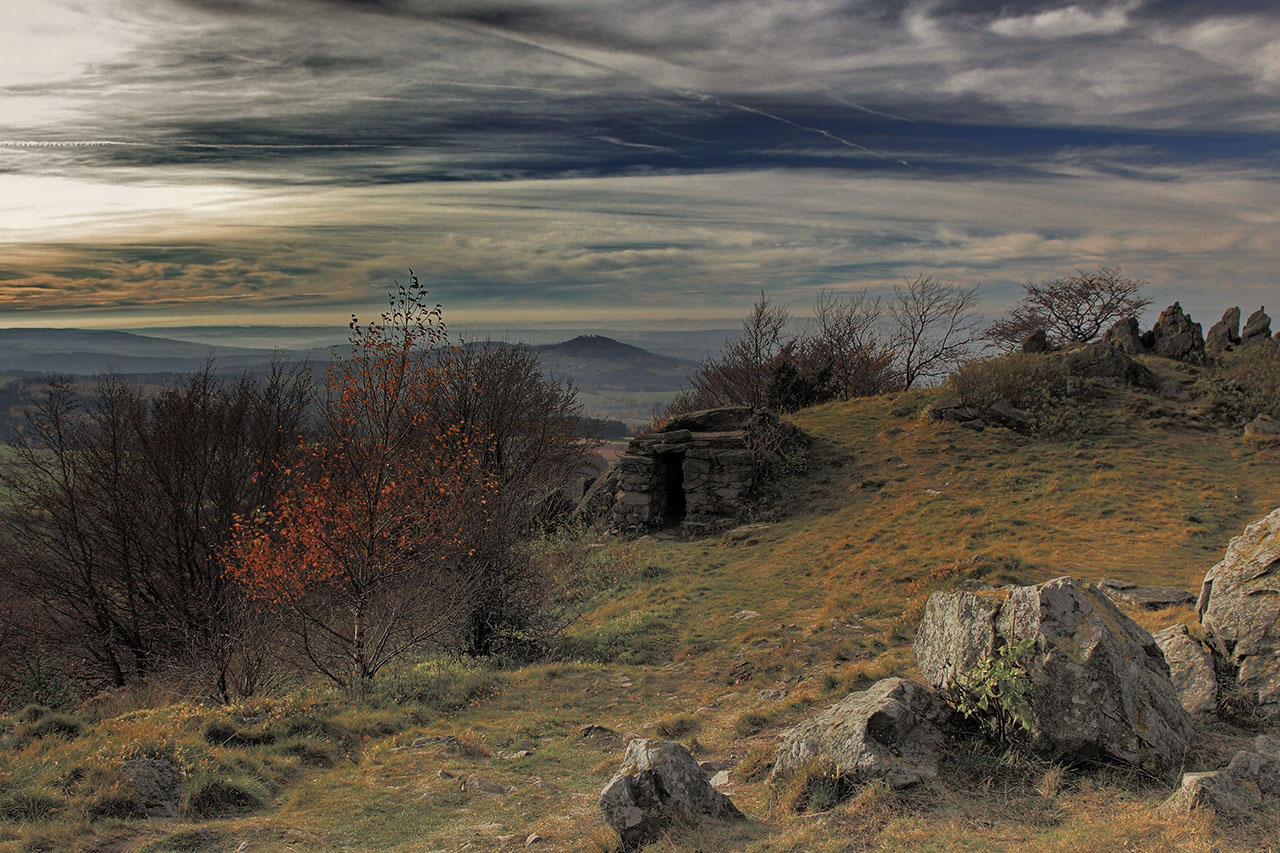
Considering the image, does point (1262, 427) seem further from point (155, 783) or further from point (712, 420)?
point (155, 783)

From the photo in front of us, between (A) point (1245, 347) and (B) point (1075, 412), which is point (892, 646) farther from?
(A) point (1245, 347)

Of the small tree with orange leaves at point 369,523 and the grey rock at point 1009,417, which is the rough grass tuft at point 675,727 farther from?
the grey rock at point 1009,417

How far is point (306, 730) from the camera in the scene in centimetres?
989

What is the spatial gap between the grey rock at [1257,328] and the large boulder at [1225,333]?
15.1 inches

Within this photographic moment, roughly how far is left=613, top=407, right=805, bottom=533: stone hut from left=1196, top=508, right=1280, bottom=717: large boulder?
56.9 feet

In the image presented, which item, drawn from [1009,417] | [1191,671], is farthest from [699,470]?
[1191,671]

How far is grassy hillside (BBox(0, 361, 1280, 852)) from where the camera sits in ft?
19.1

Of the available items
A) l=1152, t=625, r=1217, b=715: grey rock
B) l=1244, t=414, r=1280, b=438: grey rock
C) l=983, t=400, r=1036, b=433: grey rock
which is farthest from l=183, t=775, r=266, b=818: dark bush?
l=1244, t=414, r=1280, b=438: grey rock

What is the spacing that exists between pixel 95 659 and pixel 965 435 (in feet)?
105

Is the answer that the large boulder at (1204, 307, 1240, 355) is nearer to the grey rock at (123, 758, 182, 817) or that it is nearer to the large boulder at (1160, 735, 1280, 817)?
the large boulder at (1160, 735, 1280, 817)

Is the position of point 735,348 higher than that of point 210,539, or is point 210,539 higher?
point 735,348

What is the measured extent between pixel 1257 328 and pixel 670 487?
3113 centimetres

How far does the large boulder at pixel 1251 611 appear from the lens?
7.03 m

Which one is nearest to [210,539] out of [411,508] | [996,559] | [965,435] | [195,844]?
[411,508]
